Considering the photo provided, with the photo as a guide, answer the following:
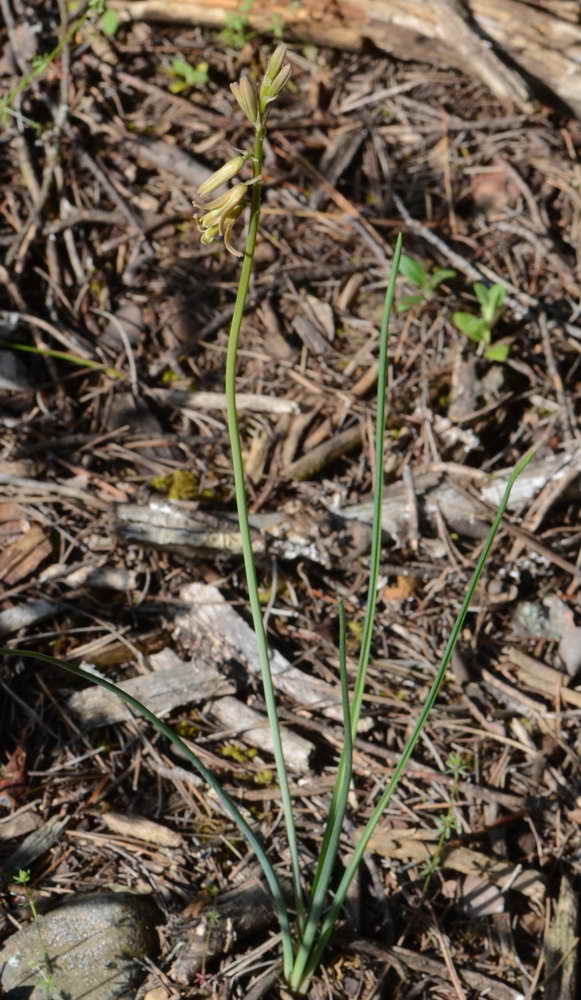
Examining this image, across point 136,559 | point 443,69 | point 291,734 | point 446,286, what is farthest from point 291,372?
point 443,69

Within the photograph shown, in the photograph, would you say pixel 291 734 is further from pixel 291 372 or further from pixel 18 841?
pixel 291 372

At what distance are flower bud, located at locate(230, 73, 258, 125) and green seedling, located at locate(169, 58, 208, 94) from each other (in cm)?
246

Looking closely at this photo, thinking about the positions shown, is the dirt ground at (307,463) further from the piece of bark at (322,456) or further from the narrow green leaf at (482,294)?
the narrow green leaf at (482,294)

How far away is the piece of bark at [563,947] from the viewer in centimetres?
196

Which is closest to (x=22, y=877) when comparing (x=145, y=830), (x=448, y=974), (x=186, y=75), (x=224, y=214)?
(x=145, y=830)

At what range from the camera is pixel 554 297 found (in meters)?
3.20

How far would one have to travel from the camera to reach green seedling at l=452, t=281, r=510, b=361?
2922mm

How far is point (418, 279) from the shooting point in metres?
3.05

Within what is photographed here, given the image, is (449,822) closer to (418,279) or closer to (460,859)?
(460,859)

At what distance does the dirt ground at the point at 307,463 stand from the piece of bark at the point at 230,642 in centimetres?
2

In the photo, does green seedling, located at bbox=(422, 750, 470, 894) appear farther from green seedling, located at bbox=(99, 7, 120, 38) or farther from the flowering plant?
green seedling, located at bbox=(99, 7, 120, 38)

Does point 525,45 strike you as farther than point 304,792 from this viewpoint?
Yes

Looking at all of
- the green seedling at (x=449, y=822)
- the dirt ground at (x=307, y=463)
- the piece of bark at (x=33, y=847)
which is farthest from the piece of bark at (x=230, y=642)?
the piece of bark at (x=33, y=847)

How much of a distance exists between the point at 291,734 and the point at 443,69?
2810 millimetres
